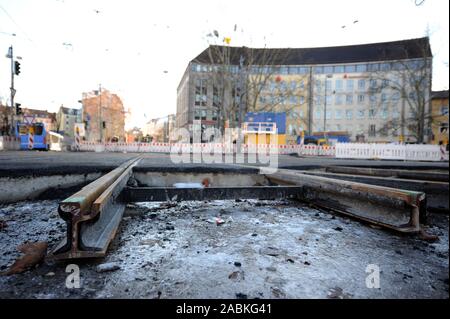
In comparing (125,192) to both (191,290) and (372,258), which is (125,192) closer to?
(191,290)

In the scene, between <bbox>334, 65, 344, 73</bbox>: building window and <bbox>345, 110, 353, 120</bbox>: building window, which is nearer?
<bbox>334, 65, 344, 73</bbox>: building window

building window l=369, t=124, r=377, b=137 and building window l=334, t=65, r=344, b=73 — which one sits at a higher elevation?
building window l=334, t=65, r=344, b=73

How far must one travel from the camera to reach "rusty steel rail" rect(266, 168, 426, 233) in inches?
82.9

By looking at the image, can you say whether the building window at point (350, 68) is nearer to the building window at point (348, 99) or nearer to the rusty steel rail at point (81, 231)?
the building window at point (348, 99)

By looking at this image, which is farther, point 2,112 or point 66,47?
point 2,112

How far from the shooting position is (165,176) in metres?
4.66

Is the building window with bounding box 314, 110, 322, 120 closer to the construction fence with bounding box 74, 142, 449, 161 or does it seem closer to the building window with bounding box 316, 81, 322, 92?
the building window with bounding box 316, 81, 322, 92

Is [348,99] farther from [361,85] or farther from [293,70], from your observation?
[293,70]

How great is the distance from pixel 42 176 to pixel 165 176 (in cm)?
179

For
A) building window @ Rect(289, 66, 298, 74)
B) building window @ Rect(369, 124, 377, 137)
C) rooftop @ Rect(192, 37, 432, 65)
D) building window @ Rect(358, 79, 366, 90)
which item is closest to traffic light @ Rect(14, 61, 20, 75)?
rooftop @ Rect(192, 37, 432, 65)

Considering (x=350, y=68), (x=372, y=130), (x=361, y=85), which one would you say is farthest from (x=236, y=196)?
(x=350, y=68)

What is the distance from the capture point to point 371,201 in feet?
8.24
